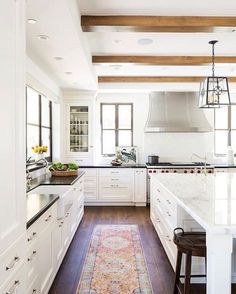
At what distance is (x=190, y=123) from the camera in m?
6.04

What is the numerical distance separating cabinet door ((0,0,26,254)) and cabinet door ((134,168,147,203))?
4354 millimetres

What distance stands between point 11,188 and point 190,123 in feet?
17.3

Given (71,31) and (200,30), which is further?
(200,30)

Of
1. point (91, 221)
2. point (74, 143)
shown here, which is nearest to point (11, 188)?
point (91, 221)

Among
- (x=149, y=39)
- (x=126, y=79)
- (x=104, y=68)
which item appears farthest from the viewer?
(x=126, y=79)

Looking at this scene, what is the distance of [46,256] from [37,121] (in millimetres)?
2817

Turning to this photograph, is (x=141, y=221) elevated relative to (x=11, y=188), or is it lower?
lower

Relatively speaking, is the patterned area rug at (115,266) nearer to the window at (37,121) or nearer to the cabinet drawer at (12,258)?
the cabinet drawer at (12,258)

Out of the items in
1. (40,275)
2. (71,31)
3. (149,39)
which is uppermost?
(149,39)

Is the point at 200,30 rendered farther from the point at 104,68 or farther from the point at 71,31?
the point at 104,68

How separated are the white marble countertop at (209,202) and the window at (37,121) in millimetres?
2330

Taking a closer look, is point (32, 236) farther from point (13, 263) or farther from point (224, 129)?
point (224, 129)

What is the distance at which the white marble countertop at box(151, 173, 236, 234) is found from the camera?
5.09 feet

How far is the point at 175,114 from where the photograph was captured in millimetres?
6133
